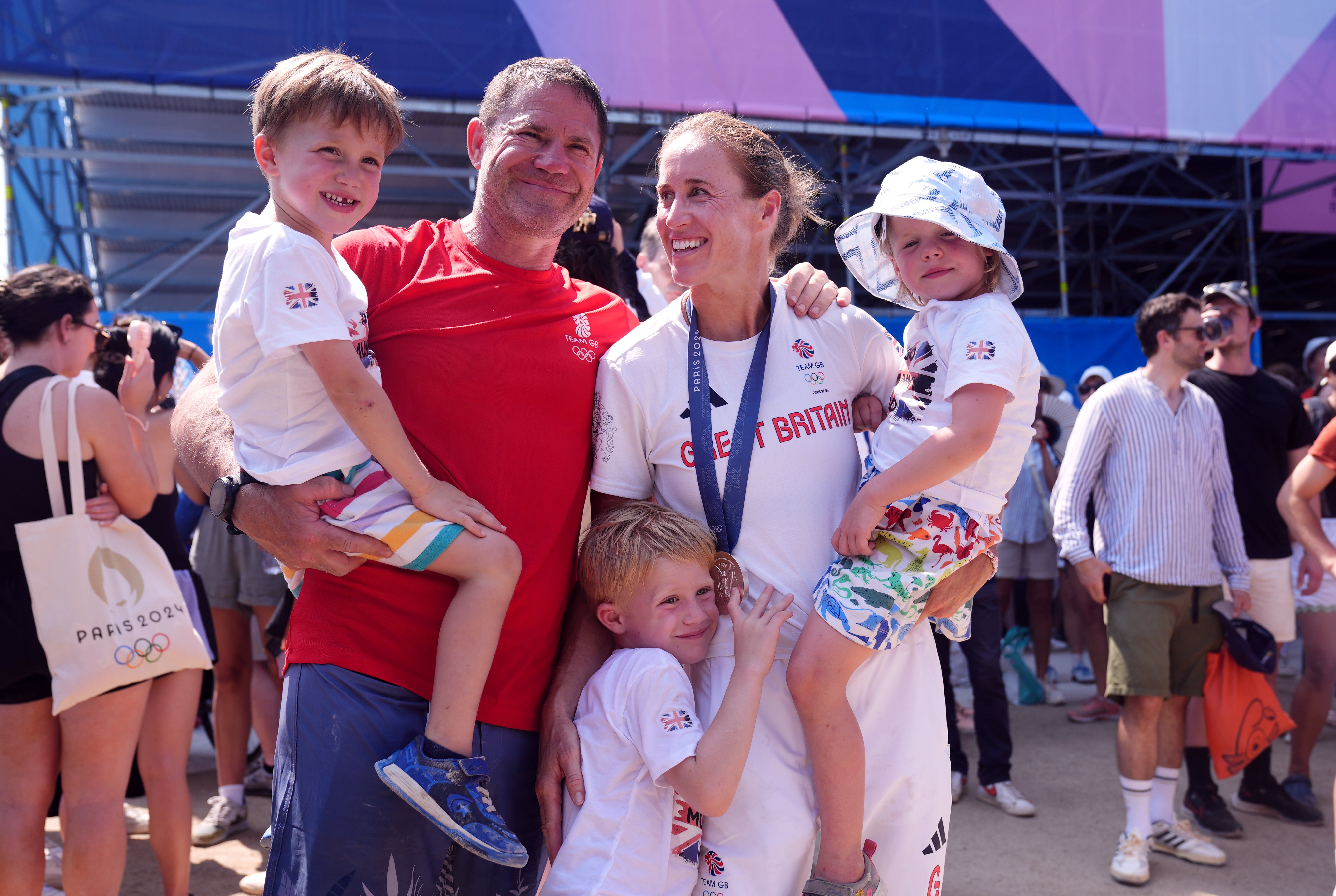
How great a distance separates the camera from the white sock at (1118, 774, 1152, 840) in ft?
13.2

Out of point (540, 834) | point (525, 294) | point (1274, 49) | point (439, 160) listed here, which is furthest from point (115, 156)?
point (1274, 49)

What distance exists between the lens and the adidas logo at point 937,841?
185 cm

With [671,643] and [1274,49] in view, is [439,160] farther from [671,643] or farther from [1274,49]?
[671,643]

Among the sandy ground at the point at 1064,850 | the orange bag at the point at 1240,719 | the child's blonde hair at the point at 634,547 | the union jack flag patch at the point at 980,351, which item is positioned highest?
the union jack flag patch at the point at 980,351

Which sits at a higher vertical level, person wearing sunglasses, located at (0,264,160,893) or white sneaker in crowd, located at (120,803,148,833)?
person wearing sunglasses, located at (0,264,160,893)

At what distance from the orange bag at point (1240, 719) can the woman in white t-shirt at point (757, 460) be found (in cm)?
278

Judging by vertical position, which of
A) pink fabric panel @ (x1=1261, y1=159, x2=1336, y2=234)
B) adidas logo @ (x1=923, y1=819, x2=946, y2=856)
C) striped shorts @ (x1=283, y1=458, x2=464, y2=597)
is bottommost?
adidas logo @ (x1=923, y1=819, x2=946, y2=856)

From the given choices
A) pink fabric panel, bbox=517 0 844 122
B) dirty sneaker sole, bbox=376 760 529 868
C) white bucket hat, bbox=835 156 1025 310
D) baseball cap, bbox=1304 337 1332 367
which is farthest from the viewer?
baseball cap, bbox=1304 337 1332 367

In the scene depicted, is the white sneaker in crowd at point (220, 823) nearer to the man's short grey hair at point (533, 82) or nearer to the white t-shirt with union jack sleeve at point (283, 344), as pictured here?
the white t-shirt with union jack sleeve at point (283, 344)

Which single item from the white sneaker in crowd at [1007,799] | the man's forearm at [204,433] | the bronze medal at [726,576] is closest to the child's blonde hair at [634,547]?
the bronze medal at [726,576]

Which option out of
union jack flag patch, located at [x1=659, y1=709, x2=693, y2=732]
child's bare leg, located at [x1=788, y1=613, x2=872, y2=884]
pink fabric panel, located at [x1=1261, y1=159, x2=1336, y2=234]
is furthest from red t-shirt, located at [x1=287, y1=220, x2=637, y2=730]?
pink fabric panel, located at [x1=1261, y1=159, x2=1336, y2=234]

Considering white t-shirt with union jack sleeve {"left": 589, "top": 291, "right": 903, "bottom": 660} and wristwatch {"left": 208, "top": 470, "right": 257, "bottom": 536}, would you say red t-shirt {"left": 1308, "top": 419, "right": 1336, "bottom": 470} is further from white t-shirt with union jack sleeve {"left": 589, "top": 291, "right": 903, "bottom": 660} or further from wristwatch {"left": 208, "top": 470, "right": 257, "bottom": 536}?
wristwatch {"left": 208, "top": 470, "right": 257, "bottom": 536}

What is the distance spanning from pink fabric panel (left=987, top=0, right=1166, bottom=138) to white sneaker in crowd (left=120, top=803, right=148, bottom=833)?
24.3 ft

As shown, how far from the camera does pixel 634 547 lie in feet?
5.94
